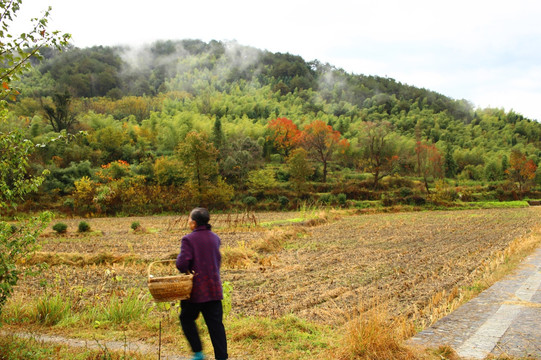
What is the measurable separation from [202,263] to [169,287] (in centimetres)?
40

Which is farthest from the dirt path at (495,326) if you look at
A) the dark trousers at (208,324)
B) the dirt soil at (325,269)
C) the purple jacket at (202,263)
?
the purple jacket at (202,263)

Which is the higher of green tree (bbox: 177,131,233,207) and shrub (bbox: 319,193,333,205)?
green tree (bbox: 177,131,233,207)

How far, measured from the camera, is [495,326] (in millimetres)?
4969

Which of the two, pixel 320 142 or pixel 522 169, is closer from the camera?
pixel 522 169

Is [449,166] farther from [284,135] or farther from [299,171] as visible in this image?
[299,171]

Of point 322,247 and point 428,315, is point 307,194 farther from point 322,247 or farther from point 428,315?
point 428,315

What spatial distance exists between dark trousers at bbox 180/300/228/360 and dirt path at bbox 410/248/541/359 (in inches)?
86.5

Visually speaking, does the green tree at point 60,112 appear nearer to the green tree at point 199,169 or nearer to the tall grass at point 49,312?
the green tree at point 199,169

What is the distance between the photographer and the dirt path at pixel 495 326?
4.20 metres

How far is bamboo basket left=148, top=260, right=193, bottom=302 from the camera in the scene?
381 cm

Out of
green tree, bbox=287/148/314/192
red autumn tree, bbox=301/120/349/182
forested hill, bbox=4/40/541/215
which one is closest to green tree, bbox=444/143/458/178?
forested hill, bbox=4/40/541/215

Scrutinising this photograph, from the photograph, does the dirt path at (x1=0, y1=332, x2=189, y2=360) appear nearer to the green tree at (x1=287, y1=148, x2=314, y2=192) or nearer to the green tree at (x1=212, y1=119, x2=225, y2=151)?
the green tree at (x1=287, y1=148, x2=314, y2=192)

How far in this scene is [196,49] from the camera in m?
164

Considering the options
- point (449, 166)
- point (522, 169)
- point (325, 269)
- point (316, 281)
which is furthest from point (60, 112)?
point (522, 169)
